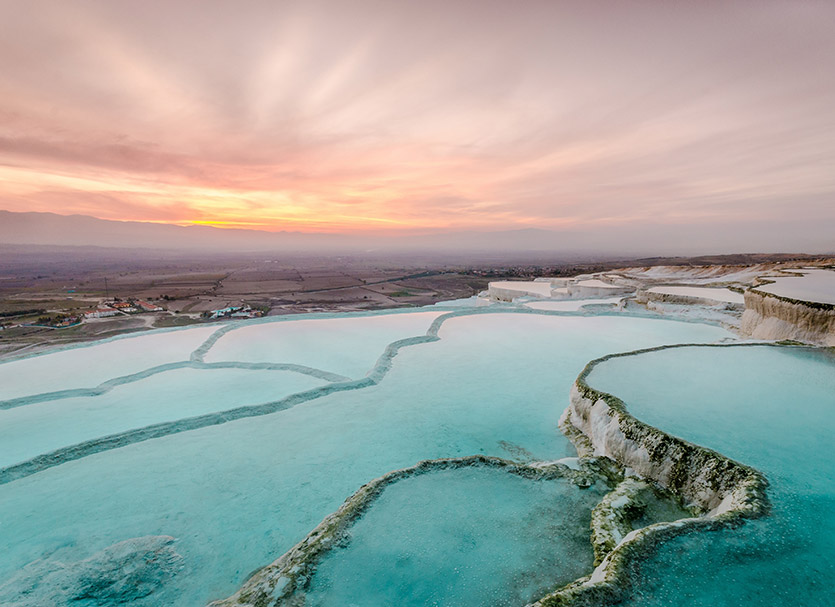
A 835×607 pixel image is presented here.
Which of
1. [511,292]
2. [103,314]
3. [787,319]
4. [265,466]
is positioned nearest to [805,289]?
[787,319]

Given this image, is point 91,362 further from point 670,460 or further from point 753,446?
point 753,446

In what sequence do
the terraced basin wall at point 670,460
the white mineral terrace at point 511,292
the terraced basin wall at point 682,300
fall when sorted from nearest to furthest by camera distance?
the terraced basin wall at point 670,460 < the terraced basin wall at point 682,300 < the white mineral terrace at point 511,292

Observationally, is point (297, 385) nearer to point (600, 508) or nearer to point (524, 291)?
point (600, 508)

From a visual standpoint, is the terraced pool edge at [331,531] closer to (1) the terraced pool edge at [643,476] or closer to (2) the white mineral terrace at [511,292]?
(1) the terraced pool edge at [643,476]

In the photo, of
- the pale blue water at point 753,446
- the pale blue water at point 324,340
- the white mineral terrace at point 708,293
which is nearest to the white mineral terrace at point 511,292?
the white mineral terrace at point 708,293

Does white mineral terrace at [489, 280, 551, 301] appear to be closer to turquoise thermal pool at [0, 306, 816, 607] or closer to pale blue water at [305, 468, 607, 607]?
turquoise thermal pool at [0, 306, 816, 607]

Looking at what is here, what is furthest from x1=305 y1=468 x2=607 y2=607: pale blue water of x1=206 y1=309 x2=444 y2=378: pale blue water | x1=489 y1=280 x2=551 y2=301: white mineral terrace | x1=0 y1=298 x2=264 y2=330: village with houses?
x1=0 y1=298 x2=264 y2=330: village with houses

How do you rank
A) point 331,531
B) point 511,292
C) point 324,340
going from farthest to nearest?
point 511,292 < point 324,340 < point 331,531
